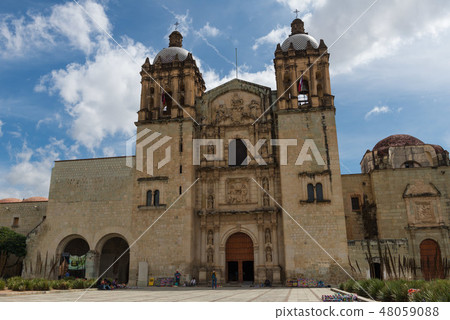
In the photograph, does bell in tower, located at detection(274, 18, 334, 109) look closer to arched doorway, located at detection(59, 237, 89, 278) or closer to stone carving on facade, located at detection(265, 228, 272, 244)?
stone carving on facade, located at detection(265, 228, 272, 244)

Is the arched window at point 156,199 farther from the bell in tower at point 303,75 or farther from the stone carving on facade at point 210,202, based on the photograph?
the bell in tower at point 303,75

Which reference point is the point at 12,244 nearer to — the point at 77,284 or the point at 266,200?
the point at 77,284

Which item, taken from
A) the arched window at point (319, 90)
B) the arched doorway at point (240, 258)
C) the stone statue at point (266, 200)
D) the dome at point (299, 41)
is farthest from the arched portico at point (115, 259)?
the dome at point (299, 41)

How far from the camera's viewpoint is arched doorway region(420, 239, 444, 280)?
24.5m

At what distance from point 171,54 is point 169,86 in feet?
11.3

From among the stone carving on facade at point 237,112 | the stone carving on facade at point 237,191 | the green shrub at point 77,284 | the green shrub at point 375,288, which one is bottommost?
the green shrub at point 77,284

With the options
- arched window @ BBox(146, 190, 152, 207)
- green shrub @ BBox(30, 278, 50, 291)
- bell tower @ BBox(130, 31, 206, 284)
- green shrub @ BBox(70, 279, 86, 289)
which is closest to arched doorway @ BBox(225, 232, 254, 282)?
bell tower @ BBox(130, 31, 206, 284)

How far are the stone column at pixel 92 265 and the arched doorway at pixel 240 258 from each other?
31.6 ft

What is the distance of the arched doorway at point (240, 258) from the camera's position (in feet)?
85.8

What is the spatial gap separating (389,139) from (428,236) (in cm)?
1192

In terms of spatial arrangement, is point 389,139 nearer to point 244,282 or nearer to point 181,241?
point 244,282

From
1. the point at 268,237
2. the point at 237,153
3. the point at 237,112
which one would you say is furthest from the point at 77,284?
the point at 237,112

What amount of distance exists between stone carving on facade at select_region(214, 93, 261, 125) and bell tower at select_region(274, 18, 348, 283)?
202 cm

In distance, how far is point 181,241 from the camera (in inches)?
993
